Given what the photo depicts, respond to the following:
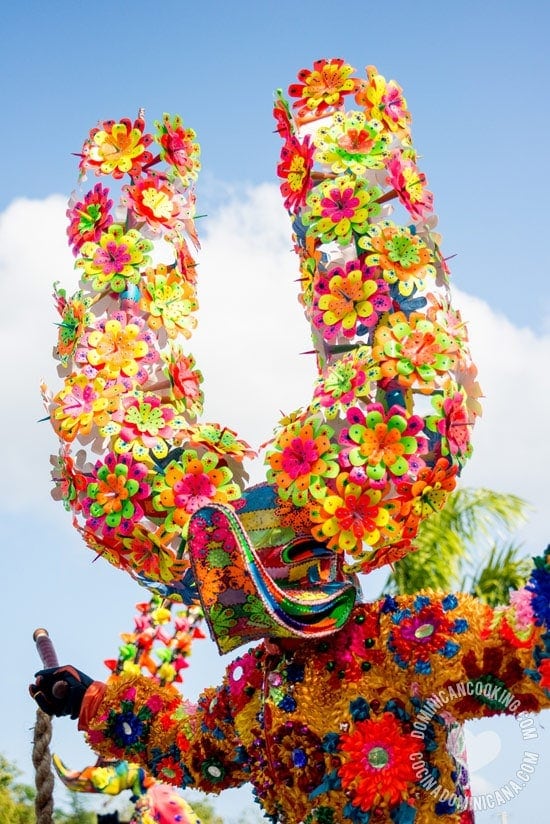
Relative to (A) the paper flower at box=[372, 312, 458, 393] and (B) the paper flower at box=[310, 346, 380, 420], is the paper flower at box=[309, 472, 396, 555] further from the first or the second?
(A) the paper flower at box=[372, 312, 458, 393]

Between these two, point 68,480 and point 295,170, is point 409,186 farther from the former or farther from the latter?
point 68,480

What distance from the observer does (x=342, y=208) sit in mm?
4477

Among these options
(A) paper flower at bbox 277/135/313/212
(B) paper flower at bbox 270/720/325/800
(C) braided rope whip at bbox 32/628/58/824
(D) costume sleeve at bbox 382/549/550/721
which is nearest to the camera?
(D) costume sleeve at bbox 382/549/550/721

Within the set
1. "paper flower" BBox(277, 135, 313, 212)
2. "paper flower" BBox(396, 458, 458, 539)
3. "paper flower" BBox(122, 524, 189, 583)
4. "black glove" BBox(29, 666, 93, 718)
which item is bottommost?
"black glove" BBox(29, 666, 93, 718)

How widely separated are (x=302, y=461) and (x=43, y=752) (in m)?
1.80

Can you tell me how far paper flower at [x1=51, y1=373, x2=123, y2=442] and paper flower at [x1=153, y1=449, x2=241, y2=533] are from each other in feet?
1.16

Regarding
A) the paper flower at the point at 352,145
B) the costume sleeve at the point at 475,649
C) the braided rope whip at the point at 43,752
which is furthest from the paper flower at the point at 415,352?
the braided rope whip at the point at 43,752

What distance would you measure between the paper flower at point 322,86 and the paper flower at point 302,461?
49.3 inches

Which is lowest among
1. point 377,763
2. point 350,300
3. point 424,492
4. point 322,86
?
point 377,763

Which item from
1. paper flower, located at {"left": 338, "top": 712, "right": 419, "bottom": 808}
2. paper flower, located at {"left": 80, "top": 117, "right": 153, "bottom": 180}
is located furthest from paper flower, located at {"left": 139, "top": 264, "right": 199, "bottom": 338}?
paper flower, located at {"left": 338, "top": 712, "right": 419, "bottom": 808}

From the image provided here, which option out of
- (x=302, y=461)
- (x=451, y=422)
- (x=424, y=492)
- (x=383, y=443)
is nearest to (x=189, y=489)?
(x=302, y=461)

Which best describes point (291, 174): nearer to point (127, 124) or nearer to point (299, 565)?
point (127, 124)

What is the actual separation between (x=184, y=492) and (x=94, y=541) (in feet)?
1.43

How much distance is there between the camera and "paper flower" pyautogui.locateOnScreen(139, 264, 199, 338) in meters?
4.91
